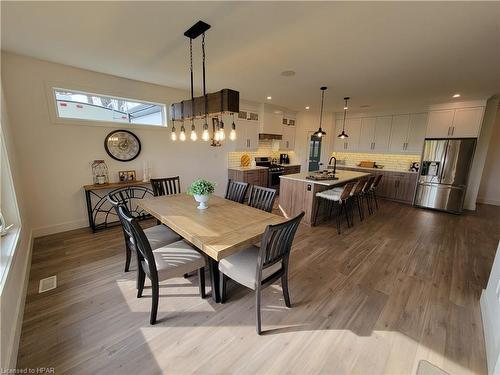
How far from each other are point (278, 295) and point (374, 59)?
121 inches

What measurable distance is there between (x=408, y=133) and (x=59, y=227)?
813cm

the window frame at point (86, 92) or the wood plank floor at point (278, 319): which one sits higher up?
the window frame at point (86, 92)

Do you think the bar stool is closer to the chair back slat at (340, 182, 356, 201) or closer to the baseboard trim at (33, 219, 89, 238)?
the chair back slat at (340, 182, 356, 201)

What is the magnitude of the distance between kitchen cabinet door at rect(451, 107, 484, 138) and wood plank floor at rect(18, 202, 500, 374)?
3105 millimetres

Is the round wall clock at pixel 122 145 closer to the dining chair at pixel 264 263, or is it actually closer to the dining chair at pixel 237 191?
the dining chair at pixel 237 191

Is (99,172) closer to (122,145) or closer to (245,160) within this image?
(122,145)

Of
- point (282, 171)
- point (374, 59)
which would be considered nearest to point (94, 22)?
point (374, 59)

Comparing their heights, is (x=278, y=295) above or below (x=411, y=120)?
below

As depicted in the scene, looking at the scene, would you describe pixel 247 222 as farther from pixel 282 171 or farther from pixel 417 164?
pixel 417 164

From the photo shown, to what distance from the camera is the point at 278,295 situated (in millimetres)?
2189

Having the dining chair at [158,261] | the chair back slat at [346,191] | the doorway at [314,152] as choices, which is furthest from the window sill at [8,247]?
the doorway at [314,152]

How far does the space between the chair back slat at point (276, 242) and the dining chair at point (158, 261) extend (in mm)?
673

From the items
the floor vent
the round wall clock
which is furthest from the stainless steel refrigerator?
the floor vent

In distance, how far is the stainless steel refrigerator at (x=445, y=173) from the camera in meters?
4.75
